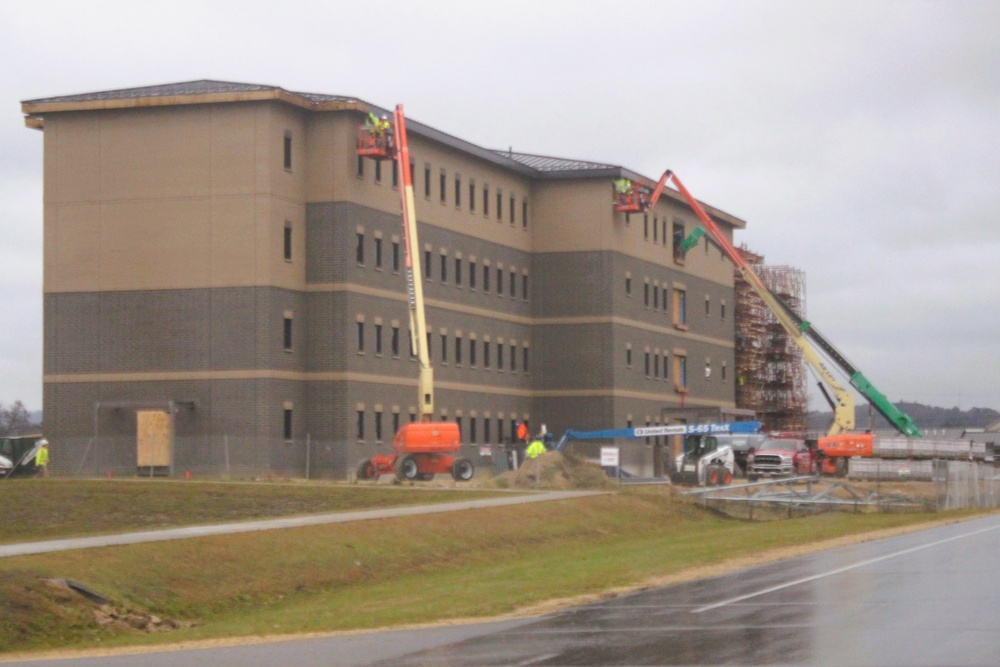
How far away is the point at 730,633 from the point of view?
18.7 meters

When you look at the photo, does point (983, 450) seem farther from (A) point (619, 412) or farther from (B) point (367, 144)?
(B) point (367, 144)

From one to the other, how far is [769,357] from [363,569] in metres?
90.8

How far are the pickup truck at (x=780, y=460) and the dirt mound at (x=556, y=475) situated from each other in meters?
12.9

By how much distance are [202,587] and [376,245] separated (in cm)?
4386

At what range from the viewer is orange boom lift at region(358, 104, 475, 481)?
61188 mm

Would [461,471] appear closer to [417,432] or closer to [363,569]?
[417,432]

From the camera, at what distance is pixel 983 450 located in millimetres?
90375

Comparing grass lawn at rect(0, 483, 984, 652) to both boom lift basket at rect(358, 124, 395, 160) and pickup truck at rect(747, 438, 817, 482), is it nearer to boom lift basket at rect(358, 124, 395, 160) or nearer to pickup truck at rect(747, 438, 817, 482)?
boom lift basket at rect(358, 124, 395, 160)

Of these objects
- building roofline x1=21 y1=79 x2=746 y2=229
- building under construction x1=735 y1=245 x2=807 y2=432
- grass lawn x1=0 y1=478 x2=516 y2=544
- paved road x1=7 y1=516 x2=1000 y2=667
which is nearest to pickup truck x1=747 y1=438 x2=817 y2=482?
building roofline x1=21 y1=79 x2=746 y2=229

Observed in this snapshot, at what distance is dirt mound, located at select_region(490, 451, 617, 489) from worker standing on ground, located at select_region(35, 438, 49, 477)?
17.8m

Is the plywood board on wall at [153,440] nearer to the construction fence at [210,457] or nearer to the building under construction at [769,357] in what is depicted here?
Answer: the construction fence at [210,457]

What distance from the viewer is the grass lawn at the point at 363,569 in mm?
24172

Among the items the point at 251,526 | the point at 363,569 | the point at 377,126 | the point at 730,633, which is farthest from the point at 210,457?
the point at 730,633

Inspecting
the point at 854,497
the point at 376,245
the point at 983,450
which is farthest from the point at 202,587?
the point at 983,450
